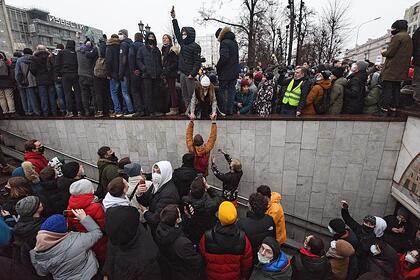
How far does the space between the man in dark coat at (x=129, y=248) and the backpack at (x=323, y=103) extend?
491 cm

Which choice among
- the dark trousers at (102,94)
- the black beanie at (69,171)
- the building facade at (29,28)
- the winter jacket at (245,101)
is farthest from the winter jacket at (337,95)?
the building facade at (29,28)

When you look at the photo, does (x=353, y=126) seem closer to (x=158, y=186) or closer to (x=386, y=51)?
(x=386, y=51)

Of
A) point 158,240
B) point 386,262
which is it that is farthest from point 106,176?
point 386,262

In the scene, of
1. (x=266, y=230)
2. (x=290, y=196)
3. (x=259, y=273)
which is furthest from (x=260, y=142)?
(x=259, y=273)

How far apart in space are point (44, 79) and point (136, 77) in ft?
10.1

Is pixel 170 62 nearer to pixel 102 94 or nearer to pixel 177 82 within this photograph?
pixel 177 82

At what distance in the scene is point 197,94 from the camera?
5.88 metres

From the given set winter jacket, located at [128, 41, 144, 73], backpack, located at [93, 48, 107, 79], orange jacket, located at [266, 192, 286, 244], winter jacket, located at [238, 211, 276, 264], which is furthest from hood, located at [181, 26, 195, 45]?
winter jacket, located at [238, 211, 276, 264]

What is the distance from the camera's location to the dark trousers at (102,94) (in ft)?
22.5

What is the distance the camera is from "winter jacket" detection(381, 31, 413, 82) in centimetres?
477

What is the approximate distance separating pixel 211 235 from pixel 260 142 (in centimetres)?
358

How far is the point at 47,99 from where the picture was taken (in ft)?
24.7

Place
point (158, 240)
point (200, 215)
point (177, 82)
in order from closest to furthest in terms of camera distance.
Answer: point (158, 240) → point (200, 215) → point (177, 82)

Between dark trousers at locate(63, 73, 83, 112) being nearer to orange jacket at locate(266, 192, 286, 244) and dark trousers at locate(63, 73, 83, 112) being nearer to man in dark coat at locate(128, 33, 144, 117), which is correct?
man in dark coat at locate(128, 33, 144, 117)
